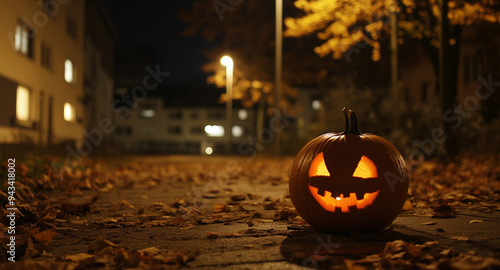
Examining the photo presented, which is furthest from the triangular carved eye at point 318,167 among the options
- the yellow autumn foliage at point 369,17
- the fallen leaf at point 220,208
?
the yellow autumn foliage at point 369,17

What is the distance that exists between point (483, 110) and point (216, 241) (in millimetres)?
18492

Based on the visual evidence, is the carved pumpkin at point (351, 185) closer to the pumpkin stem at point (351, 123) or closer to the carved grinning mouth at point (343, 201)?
the carved grinning mouth at point (343, 201)

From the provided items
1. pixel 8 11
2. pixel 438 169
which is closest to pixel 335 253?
pixel 438 169

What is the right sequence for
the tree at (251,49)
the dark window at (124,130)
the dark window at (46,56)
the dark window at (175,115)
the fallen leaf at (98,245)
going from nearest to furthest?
the fallen leaf at (98,245), the dark window at (46,56), the tree at (251,49), the dark window at (175,115), the dark window at (124,130)

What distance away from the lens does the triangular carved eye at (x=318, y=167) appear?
4215 millimetres

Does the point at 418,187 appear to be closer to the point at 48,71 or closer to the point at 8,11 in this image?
the point at 8,11

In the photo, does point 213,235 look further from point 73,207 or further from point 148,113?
point 148,113

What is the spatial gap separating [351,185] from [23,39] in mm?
15146

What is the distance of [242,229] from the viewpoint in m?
4.33

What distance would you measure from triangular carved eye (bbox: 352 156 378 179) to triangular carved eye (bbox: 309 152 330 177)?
267mm

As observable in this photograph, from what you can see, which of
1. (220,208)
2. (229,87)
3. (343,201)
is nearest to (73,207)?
(220,208)

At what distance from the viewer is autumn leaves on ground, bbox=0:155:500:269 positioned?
313cm

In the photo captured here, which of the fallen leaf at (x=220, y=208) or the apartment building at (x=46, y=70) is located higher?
the apartment building at (x=46, y=70)

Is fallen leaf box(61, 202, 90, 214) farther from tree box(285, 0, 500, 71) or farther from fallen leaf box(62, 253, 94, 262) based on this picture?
tree box(285, 0, 500, 71)
